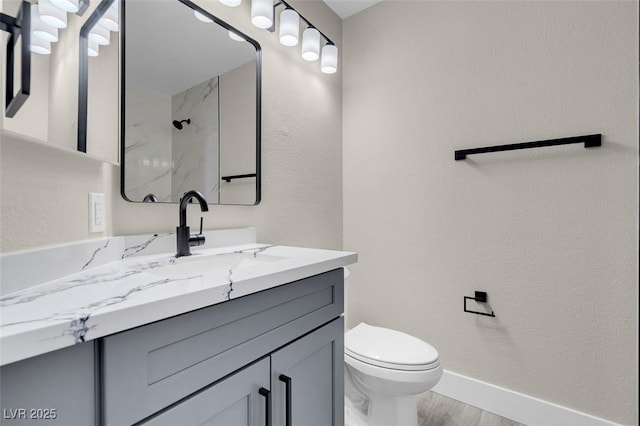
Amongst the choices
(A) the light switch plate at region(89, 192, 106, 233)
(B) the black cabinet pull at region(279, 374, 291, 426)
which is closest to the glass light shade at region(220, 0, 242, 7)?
(A) the light switch plate at region(89, 192, 106, 233)

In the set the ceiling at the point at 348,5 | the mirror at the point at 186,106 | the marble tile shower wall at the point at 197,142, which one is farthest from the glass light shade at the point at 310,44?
the marble tile shower wall at the point at 197,142

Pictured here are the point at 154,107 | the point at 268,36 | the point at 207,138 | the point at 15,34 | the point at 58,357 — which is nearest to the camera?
the point at 58,357

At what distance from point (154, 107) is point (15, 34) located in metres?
0.60

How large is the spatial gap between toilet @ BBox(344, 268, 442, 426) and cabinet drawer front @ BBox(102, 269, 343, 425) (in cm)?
54

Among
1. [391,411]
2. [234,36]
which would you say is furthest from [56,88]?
[391,411]

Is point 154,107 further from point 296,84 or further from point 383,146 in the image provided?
point 383,146

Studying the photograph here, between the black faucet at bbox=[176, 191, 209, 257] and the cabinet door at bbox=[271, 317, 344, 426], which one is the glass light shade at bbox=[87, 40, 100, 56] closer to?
the black faucet at bbox=[176, 191, 209, 257]

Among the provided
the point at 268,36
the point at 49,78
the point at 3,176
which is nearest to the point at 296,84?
the point at 268,36

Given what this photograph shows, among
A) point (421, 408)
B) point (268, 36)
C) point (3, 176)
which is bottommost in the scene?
point (421, 408)

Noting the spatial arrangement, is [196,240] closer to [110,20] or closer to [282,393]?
[282,393]

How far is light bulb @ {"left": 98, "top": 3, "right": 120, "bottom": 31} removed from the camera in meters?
0.97

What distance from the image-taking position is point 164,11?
1218 millimetres

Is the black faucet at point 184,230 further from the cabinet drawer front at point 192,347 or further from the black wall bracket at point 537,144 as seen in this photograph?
the black wall bracket at point 537,144

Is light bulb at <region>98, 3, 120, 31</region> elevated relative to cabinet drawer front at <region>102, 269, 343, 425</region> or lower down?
elevated
